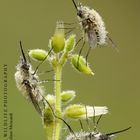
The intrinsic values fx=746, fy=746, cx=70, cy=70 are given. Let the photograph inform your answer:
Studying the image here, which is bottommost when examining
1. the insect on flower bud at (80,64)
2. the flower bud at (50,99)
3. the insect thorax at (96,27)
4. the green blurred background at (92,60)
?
the flower bud at (50,99)

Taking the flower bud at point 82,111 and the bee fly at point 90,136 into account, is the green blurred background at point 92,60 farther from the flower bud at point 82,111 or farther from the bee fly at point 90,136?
the bee fly at point 90,136

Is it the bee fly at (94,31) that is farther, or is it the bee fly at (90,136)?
the bee fly at (94,31)

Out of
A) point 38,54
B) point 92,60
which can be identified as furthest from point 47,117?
point 92,60

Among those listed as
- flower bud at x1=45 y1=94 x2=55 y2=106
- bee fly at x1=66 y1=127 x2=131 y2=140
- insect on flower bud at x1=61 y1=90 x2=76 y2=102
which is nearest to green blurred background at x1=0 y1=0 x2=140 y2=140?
insect on flower bud at x1=61 y1=90 x2=76 y2=102

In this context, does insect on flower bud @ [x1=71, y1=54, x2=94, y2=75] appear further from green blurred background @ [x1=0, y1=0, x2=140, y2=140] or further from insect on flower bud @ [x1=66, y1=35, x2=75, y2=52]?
green blurred background @ [x1=0, y1=0, x2=140, y2=140]

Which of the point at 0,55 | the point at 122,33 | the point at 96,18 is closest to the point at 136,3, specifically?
the point at 122,33

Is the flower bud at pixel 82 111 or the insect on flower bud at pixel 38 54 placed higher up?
the insect on flower bud at pixel 38 54

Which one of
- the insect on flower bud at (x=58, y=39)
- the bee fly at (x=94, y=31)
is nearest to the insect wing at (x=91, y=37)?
the bee fly at (x=94, y=31)

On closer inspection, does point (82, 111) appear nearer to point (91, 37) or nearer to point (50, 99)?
point (50, 99)
